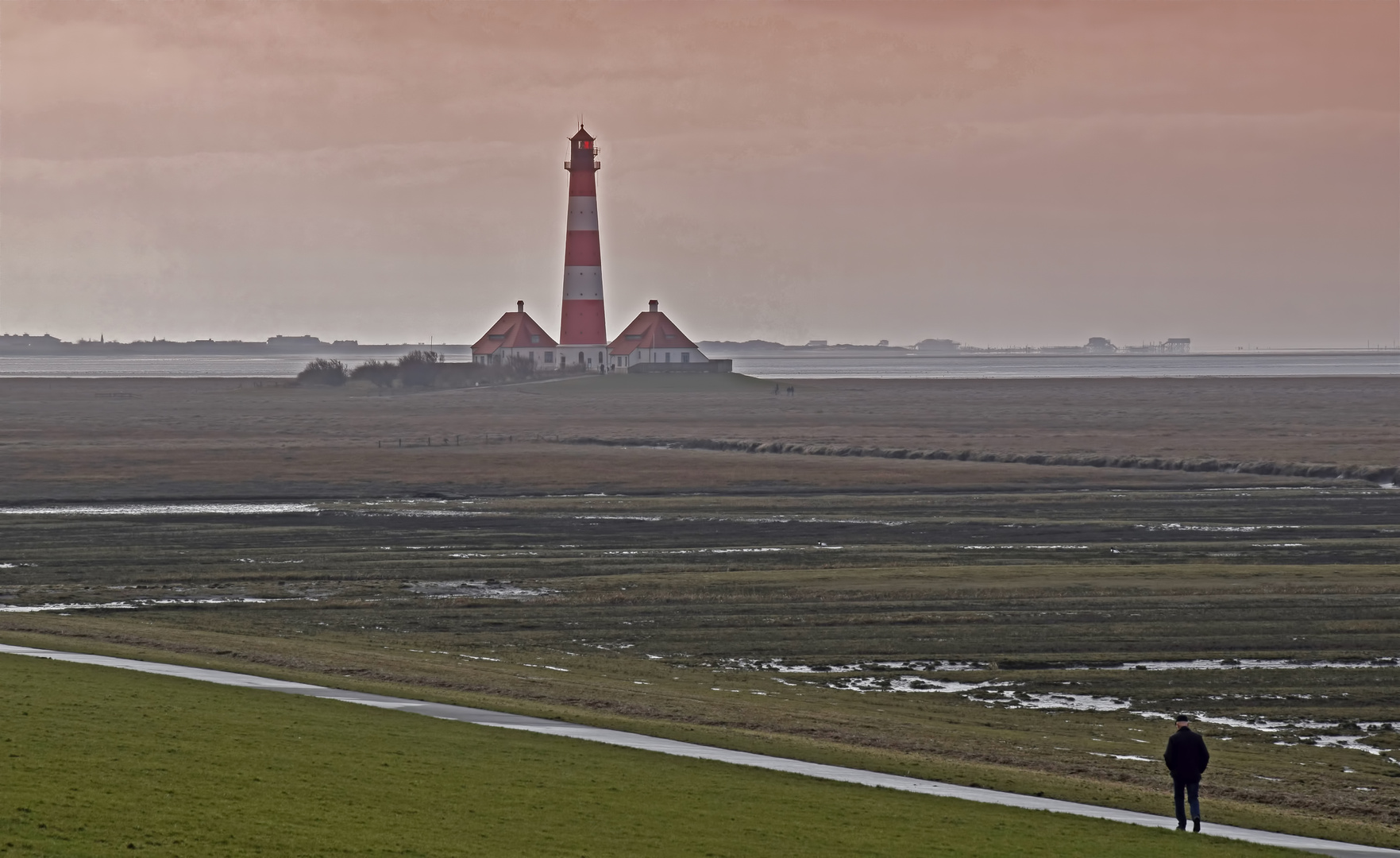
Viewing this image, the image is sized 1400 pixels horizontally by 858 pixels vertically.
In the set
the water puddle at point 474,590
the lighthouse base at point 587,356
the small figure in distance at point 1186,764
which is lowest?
the water puddle at point 474,590

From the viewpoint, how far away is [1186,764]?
17203mm

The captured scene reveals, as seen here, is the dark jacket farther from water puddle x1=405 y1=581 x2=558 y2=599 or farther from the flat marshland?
water puddle x1=405 y1=581 x2=558 y2=599

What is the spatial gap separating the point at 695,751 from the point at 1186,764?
19.8 feet

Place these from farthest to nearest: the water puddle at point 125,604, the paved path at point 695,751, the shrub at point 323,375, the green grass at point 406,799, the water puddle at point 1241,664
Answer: the shrub at point 323,375 → the water puddle at point 125,604 → the water puddle at point 1241,664 → the paved path at point 695,751 → the green grass at point 406,799

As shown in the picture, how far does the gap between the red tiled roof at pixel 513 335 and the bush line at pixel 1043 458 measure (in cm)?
5799

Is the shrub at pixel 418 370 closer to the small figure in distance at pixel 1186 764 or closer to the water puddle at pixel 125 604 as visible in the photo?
the water puddle at pixel 125 604

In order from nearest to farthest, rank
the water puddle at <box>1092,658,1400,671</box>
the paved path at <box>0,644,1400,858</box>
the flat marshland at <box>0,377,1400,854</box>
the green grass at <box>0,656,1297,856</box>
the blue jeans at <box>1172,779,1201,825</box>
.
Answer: the green grass at <box>0,656,1297,856</box> < the blue jeans at <box>1172,779,1201,825</box> < the paved path at <box>0,644,1400,858</box> < the flat marshland at <box>0,377,1400,854</box> < the water puddle at <box>1092,658,1400,671</box>

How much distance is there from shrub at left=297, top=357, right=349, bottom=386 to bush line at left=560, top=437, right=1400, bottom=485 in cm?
7075

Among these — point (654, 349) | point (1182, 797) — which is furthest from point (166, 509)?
point (654, 349)

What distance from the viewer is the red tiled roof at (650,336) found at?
417 feet

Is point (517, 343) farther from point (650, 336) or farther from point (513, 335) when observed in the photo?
point (650, 336)

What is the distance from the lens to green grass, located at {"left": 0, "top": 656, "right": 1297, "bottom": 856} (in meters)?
14.9

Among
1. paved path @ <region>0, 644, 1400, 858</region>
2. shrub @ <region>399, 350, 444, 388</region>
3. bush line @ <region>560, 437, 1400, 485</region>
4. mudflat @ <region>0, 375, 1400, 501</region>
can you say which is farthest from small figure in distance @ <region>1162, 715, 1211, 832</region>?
shrub @ <region>399, 350, 444, 388</region>

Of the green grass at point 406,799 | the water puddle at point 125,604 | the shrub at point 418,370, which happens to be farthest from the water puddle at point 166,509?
the shrub at point 418,370
